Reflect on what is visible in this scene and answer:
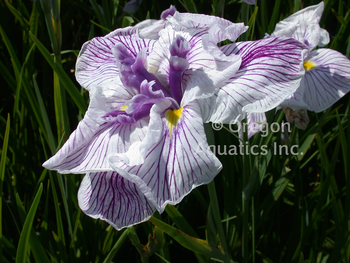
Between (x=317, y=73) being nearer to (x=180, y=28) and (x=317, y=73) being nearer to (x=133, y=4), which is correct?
(x=180, y=28)

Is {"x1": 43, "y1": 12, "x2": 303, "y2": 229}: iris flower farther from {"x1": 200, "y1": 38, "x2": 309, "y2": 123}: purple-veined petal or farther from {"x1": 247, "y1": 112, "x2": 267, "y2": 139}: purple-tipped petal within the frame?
{"x1": 247, "y1": 112, "x2": 267, "y2": 139}: purple-tipped petal

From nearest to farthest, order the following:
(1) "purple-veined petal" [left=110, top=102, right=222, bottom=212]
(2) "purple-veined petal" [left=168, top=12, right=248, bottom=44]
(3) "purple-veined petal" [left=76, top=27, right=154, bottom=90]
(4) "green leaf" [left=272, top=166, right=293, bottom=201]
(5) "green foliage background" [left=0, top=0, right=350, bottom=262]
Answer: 1. (1) "purple-veined petal" [left=110, top=102, right=222, bottom=212]
2. (2) "purple-veined petal" [left=168, top=12, right=248, bottom=44]
3. (3) "purple-veined petal" [left=76, top=27, right=154, bottom=90]
4. (5) "green foliage background" [left=0, top=0, right=350, bottom=262]
5. (4) "green leaf" [left=272, top=166, right=293, bottom=201]

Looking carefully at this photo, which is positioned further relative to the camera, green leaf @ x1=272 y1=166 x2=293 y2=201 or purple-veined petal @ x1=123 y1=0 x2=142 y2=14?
purple-veined petal @ x1=123 y1=0 x2=142 y2=14

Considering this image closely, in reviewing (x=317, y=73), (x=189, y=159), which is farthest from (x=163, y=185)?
(x=317, y=73)

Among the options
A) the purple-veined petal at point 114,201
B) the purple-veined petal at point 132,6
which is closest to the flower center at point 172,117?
the purple-veined petal at point 114,201

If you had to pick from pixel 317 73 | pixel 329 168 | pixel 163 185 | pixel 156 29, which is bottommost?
pixel 329 168

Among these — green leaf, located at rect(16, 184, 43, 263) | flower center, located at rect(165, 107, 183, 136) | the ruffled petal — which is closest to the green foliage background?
green leaf, located at rect(16, 184, 43, 263)
